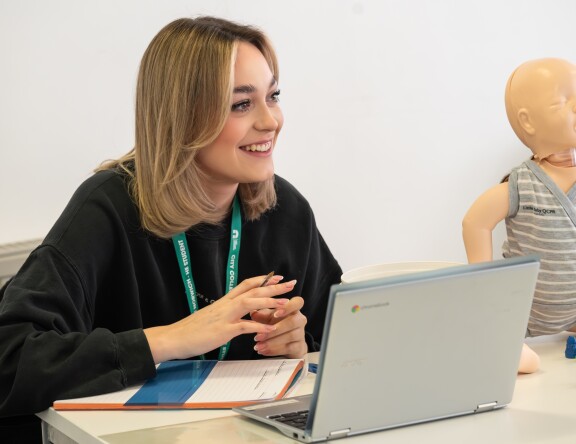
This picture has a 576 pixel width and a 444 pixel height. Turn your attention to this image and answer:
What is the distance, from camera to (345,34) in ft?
9.39

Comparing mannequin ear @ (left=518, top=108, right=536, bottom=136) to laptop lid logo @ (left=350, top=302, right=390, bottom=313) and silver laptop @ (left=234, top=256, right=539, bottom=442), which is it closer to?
silver laptop @ (left=234, top=256, right=539, bottom=442)

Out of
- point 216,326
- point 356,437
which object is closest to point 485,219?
point 216,326

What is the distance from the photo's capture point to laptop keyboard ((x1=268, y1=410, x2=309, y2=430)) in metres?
1.18

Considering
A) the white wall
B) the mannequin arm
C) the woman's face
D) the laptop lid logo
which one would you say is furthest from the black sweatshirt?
the white wall

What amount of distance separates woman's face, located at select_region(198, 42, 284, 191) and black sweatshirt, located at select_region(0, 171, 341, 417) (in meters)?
0.13

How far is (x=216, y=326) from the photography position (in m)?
1.46

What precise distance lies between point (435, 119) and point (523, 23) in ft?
1.70

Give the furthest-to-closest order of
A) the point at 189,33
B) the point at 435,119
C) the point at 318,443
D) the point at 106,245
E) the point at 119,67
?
1. the point at 435,119
2. the point at 119,67
3. the point at 189,33
4. the point at 106,245
5. the point at 318,443

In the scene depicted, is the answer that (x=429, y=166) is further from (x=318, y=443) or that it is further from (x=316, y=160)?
(x=318, y=443)

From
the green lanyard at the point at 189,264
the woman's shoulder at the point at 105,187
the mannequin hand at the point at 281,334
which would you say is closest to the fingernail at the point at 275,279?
the mannequin hand at the point at 281,334

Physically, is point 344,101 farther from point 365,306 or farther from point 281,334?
point 365,306

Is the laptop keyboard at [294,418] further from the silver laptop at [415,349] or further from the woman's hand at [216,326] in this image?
the woman's hand at [216,326]

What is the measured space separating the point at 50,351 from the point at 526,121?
36.5 inches

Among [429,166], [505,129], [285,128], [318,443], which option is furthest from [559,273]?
[505,129]
